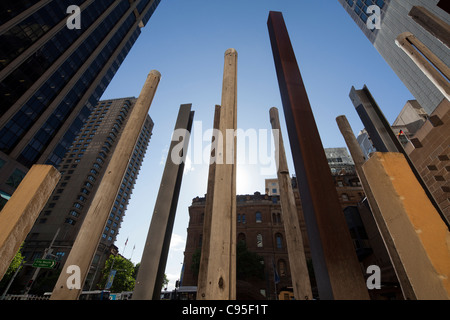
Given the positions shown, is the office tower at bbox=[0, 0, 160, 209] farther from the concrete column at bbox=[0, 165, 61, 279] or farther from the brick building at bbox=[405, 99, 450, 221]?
the brick building at bbox=[405, 99, 450, 221]

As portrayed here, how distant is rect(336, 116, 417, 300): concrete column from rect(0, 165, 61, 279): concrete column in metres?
3.56

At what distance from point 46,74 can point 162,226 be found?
43.0m

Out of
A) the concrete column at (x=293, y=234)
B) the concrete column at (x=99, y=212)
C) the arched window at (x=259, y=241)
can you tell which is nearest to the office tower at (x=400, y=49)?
the concrete column at (x=293, y=234)

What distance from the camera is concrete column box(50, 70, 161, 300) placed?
1.96m

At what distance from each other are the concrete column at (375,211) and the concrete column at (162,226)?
102 inches

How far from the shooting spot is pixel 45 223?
52656 mm

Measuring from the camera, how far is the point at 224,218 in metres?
2.10

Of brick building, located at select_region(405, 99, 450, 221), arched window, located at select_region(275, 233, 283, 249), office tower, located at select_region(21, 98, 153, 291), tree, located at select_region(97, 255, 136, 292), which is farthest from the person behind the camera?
office tower, located at select_region(21, 98, 153, 291)

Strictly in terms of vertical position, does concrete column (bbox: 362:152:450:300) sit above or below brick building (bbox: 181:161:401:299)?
below

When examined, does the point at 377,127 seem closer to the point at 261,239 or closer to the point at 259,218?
the point at 261,239

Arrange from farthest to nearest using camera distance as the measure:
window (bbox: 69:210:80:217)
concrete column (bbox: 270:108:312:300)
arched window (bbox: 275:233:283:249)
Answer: window (bbox: 69:210:80:217)
arched window (bbox: 275:233:283:249)
concrete column (bbox: 270:108:312:300)

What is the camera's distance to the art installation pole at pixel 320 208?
1.67 m

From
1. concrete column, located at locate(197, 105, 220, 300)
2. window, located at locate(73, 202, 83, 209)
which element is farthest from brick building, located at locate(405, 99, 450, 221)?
window, located at locate(73, 202, 83, 209)

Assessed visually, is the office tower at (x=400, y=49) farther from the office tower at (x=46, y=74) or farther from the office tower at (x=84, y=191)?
the office tower at (x=46, y=74)
